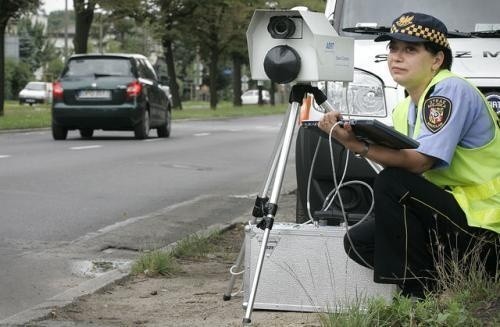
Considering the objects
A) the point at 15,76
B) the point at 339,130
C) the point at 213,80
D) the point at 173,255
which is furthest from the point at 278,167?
the point at 15,76

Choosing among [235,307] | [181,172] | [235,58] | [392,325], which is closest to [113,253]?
[235,307]

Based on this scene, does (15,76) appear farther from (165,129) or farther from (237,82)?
(165,129)

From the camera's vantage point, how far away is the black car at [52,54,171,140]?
20.7 m

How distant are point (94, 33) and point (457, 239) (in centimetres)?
9888

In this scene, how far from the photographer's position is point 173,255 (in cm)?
692

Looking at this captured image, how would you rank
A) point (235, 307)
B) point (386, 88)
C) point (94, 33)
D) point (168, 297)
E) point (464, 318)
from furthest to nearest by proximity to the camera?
point (94, 33) → point (386, 88) → point (168, 297) → point (235, 307) → point (464, 318)

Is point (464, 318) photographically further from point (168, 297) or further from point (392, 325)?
point (168, 297)

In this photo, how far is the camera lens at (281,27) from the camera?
15.1ft

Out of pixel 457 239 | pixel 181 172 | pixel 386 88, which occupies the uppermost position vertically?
pixel 386 88

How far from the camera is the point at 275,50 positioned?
4.59 meters

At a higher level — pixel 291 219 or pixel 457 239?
pixel 457 239

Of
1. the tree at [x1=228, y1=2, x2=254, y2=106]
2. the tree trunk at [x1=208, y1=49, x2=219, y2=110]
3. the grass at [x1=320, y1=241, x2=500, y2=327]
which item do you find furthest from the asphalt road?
the tree trunk at [x1=208, y1=49, x2=219, y2=110]

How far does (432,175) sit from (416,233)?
28cm

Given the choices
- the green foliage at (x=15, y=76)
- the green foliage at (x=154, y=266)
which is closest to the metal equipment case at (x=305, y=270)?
the green foliage at (x=154, y=266)
